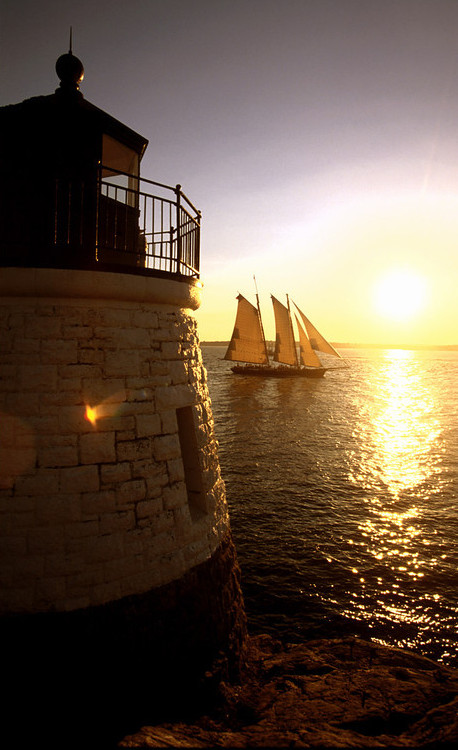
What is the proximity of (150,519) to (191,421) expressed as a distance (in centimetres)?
161

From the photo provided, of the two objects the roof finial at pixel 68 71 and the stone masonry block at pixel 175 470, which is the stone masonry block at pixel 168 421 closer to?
the stone masonry block at pixel 175 470

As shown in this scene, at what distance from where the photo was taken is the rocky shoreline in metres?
5.18

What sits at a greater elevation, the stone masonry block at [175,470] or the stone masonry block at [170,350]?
the stone masonry block at [170,350]

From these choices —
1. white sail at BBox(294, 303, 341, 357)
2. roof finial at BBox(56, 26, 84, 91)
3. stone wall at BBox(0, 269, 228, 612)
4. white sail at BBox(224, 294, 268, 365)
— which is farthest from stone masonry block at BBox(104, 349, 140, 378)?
white sail at BBox(294, 303, 341, 357)

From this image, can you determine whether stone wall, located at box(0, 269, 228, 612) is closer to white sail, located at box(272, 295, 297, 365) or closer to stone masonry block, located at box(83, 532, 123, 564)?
stone masonry block, located at box(83, 532, 123, 564)

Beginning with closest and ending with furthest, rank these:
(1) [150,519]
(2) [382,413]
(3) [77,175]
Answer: (1) [150,519] < (3) [77,175] < (2) [382,413]

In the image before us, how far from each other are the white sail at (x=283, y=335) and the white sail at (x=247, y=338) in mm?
2779

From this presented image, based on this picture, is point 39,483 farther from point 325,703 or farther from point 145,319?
point 325,703

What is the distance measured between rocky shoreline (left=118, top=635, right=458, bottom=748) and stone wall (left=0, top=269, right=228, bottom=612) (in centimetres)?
198

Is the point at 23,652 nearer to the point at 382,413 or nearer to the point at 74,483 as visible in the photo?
the point at 74,483

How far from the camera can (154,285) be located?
223 inches

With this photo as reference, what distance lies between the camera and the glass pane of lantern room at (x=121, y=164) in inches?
253

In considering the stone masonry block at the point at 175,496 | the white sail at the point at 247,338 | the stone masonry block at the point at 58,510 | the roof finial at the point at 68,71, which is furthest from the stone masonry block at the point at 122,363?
the white sail at the point at 247,338

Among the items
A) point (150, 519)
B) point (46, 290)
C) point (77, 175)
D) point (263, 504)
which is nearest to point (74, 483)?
point (150, 519)
